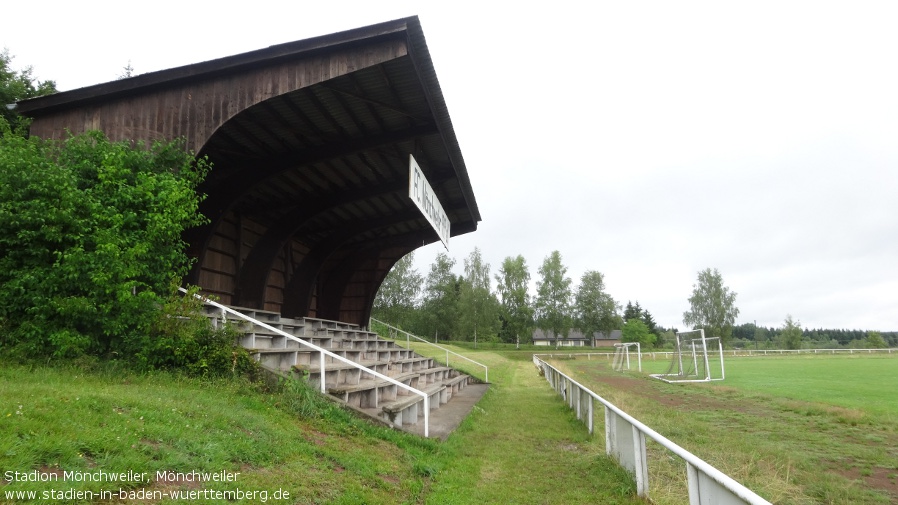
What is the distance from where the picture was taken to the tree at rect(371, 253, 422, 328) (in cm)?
5478

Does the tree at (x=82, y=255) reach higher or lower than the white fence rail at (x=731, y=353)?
higher

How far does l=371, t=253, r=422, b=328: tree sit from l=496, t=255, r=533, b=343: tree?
16.6 meters

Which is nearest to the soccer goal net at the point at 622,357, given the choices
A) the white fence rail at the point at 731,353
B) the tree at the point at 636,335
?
the white fence rail at the point at 731,353

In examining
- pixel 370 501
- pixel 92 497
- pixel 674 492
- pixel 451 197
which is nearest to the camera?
pixel 92 497

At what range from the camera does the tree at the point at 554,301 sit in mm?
69875

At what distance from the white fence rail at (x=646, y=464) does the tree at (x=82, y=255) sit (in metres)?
5.88

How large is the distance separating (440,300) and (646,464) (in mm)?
59079

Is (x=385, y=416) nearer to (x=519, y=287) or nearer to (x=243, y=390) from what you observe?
(x=243, y=390)

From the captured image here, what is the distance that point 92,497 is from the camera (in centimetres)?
320

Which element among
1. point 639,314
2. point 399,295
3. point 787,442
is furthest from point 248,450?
point 639,314

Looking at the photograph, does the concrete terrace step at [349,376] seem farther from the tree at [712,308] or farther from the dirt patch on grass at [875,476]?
the tree at [712,308]

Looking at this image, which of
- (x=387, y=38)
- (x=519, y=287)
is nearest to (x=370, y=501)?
(x=387, y=38)

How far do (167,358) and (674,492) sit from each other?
6417 mm

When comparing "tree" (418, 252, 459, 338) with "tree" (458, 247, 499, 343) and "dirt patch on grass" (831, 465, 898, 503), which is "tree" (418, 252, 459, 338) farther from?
"dirt patch on grass" (831, 465, 898, 503)
